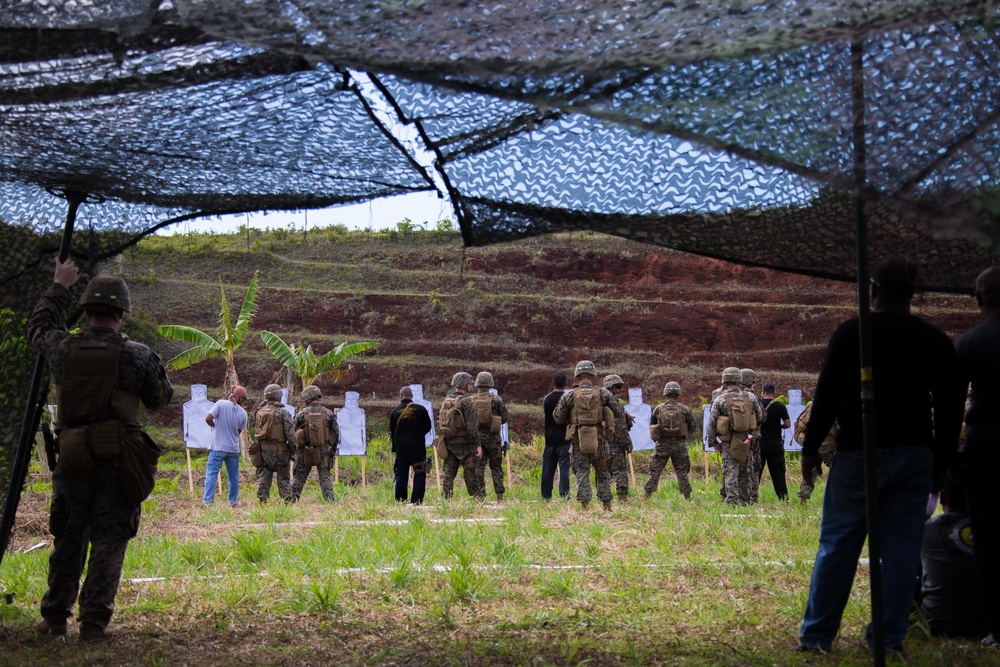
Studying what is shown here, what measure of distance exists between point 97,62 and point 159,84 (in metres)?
0.27

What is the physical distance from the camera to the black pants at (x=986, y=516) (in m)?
4.29

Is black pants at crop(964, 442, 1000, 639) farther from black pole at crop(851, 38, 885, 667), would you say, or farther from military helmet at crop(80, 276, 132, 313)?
military helmet at crop(80, 276, 132, 313)

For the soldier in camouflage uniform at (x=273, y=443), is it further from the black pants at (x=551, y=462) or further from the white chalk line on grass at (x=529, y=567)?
the white chalk line on grass at (x=529, y=567)

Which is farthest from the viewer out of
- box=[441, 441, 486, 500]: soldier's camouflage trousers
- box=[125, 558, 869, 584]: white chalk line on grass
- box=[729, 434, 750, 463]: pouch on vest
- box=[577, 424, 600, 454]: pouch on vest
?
box=[441, 441, 486, 500]: soldier's camouflage trousers

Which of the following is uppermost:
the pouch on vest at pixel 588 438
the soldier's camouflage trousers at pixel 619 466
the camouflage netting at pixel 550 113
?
the camouflage netting at pixel 550 113

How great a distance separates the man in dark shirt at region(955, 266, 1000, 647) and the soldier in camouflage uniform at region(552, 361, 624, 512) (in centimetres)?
705

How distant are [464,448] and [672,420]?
292cm

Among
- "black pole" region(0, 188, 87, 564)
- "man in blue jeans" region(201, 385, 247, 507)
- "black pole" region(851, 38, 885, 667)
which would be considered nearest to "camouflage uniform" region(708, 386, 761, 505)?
"man in blue jeans" region(201, 385, 247, 507)

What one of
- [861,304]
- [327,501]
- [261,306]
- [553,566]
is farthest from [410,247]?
[861,304]

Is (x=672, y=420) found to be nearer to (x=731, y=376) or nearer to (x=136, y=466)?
(x=731, y=376)

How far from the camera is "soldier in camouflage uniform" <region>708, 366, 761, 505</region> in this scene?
12789 millimetres

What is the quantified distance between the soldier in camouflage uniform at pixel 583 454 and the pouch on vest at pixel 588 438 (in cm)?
7

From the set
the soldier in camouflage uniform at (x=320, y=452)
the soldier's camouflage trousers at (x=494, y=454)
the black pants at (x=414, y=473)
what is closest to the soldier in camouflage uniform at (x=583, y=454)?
the soldier's camouflage trousers at (x=494, y=454)

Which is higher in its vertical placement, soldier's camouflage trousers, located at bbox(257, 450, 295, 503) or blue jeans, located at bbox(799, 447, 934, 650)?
blue jeans, located at bbox(799, 447, 934, 650)
